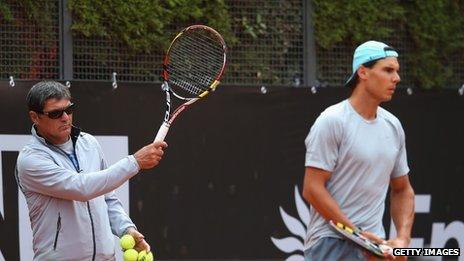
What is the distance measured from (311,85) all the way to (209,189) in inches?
50.0

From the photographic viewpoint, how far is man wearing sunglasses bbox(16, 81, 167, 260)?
504 cm

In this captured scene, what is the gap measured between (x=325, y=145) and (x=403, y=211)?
2.01 feet

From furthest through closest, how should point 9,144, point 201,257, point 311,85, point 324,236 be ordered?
point 311,85
point 201,257
point 9,144
point 324,236

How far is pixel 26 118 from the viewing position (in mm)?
7352

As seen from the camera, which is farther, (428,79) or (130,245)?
(428,79)

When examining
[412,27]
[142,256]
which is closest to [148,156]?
[142,256]

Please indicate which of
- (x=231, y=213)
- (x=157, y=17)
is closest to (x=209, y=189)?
(x=231, y=213)

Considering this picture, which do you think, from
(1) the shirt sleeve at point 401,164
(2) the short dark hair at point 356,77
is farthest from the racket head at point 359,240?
(2) the short dark hair at point 356,77

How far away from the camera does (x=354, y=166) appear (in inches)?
199

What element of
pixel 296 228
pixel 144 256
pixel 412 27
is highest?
pixel 412 27

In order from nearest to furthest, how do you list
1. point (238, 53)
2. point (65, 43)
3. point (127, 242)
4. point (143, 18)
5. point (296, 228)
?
point (127, 242)
point (65, 43)
point (143, 18)
point (296, 228)
point (238, 53)

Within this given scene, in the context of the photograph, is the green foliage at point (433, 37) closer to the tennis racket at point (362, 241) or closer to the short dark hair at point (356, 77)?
the short dark hair at point (356, 77)

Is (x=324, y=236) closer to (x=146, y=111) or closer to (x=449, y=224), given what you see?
(x=146, y=111)

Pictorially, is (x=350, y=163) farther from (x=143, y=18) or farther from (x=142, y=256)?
(x=143, y=18)
